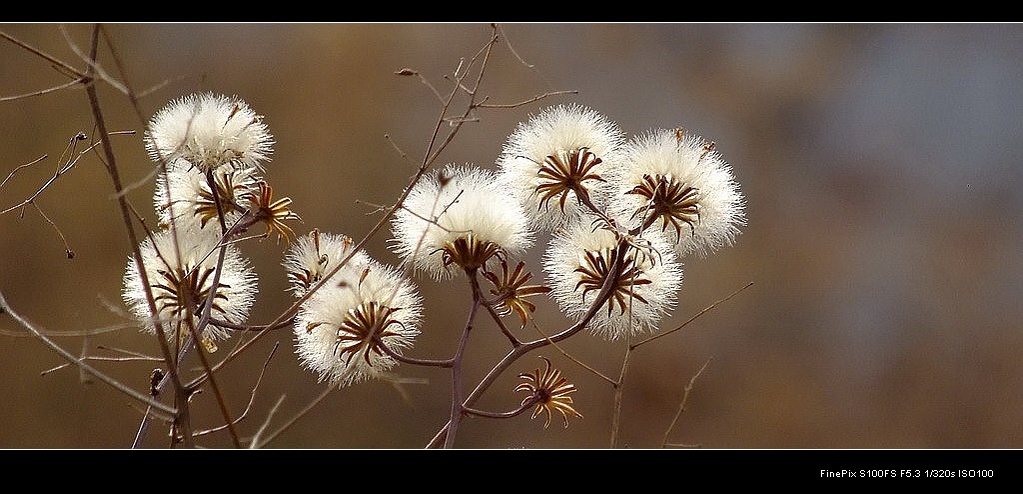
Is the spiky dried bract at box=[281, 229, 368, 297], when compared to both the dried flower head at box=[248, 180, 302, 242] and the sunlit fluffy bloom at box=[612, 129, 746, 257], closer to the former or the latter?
the dried flower head at box=[248, 180, 302, 242]

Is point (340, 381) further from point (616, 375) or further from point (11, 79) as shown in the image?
point (11, 79)

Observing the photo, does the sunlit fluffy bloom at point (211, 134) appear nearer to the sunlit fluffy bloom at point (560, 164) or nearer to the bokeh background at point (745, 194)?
the sunlit fluffy bloom at point (560, 164)

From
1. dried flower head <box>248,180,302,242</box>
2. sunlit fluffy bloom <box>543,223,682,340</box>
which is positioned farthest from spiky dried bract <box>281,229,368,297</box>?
sunlit fluffy bloom <box>543,223,682,340</box>

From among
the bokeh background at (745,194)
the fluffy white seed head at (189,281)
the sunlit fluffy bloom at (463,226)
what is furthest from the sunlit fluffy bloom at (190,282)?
the bokeh background at (745,194)

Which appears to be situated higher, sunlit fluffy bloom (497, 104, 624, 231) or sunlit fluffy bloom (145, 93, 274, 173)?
sunlit fluffy bloom (145, 93, 274, 173)

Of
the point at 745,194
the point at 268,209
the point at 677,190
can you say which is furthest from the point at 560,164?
the point at 745,194

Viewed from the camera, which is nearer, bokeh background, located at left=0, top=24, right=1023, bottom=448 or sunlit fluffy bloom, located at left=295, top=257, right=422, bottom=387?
sunlit fluffy bloom, located at left=295, top=257, right=422, bottom=387

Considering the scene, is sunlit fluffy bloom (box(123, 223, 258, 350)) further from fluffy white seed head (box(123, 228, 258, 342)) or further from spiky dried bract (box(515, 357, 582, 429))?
spiky dried bract (box(515, 357, 582, 429))

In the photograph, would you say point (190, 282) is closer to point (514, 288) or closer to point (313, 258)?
point (313, 258)
